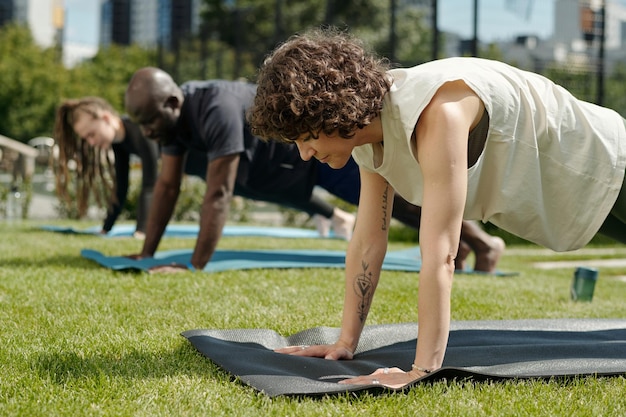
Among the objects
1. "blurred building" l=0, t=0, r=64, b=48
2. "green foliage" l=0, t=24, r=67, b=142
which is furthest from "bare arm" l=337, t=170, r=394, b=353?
"blurred building" l=0, t=0, r=64, b=48

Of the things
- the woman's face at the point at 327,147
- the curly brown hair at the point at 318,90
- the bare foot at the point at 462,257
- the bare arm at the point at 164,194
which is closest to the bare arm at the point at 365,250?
the woman's face at the point at 327,147

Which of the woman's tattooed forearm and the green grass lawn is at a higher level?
the woman's tattooed forearm

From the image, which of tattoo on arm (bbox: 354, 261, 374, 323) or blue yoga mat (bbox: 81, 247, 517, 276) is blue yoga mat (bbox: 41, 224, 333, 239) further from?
tattoo on arm (bbox: 354, 261, 374, 323)

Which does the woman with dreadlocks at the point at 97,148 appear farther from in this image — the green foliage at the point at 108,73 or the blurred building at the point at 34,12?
the blurred building at the point at 34,12

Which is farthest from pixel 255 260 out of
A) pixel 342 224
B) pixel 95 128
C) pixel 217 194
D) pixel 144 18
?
pixel 144 18

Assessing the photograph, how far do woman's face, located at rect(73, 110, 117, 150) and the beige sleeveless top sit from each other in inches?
163

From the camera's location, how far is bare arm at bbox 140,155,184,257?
508 centimetres

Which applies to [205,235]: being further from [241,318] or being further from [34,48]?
[34,48]

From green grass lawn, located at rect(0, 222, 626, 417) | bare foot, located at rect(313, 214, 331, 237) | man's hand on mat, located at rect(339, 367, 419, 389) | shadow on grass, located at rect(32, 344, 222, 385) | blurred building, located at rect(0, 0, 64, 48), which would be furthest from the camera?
blurred building, located at rect(0, 0, 64, 48)

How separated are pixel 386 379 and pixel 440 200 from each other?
1.77 feet

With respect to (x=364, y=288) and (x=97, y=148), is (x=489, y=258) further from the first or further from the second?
(x=97, y=148)

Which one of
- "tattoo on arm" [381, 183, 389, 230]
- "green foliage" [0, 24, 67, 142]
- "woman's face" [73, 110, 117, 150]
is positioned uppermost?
"tattoo on arm" [381, 183, 389, 230]

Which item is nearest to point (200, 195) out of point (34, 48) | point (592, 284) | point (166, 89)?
point (166, 89)

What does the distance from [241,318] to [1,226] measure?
575 centimetres
